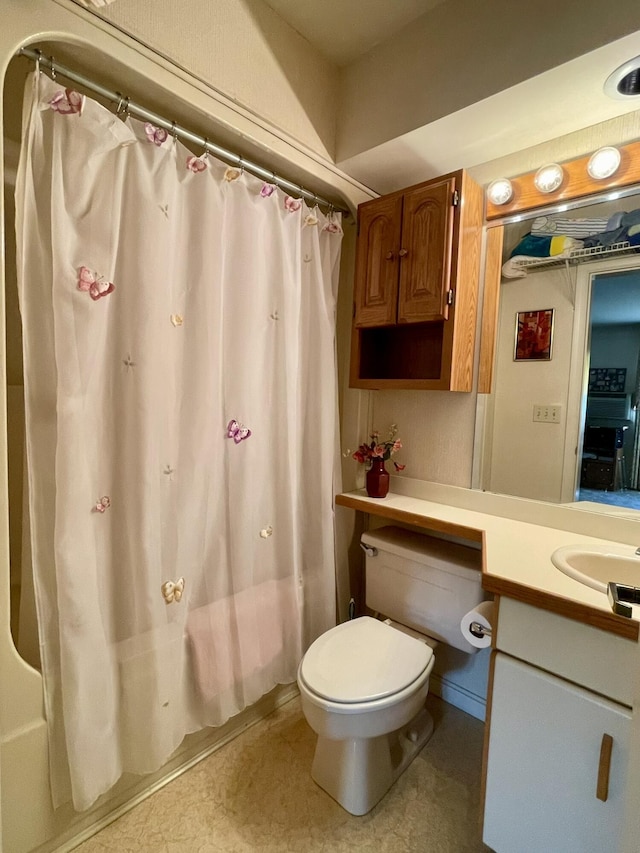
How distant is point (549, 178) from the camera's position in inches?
56.4

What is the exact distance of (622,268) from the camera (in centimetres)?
134

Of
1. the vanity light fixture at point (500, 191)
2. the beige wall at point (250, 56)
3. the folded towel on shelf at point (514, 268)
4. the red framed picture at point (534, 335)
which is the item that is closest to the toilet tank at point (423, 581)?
the red framed picture at point (534, 335)

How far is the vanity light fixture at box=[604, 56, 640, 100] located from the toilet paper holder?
62.7 inches

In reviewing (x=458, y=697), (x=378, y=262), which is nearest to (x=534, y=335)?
(x=378, y=262)

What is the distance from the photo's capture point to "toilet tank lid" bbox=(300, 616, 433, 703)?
121 centimetres

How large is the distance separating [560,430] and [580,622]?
2.41 ft

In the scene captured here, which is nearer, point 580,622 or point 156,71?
point 580,622

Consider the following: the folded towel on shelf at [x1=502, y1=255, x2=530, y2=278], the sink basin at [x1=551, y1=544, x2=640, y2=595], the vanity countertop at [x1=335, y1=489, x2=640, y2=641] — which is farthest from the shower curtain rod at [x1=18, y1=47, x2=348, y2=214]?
the sink basin at [x1=551, y1=544, x2=640, y2=595]

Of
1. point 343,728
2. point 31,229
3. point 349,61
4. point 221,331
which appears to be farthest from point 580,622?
point 349,61

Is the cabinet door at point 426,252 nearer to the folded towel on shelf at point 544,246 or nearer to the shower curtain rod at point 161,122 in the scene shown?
the folded towel on shelf at point 544,246

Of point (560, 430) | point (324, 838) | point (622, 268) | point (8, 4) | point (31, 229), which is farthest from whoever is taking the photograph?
point (560, 430)

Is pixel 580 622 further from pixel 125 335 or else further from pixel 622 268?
pixel 125 335

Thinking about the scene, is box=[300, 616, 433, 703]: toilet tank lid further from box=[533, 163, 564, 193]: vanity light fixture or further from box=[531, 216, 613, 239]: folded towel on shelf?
box=[533, 163, 564, 193]: vanity light fixture

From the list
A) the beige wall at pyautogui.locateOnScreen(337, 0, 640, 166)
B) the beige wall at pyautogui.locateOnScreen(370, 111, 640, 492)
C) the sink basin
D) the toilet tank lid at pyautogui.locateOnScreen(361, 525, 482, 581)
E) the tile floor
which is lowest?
the tile floor
